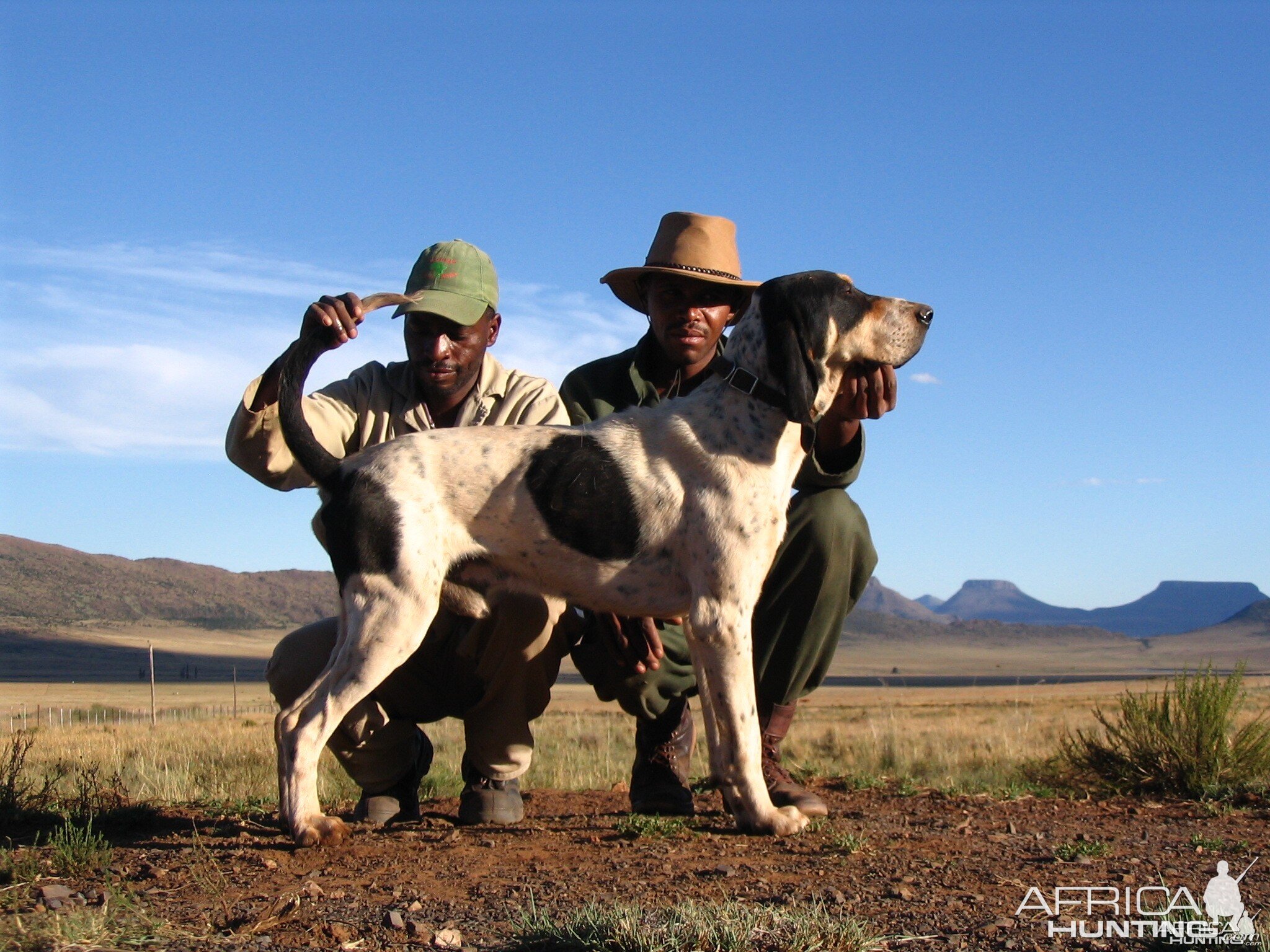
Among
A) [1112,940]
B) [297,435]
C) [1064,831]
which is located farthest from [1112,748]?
[297,435]

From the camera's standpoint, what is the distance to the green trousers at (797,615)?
538 centimetres

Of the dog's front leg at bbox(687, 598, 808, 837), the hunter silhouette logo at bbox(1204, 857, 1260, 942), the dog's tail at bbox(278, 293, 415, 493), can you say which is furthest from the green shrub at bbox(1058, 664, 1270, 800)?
the dog's tail at bbox(278, 293, 415, 493)

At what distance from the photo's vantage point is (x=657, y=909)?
3309mm

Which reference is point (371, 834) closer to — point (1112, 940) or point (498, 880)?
point (498, 880)

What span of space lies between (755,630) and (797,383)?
5.34 feet

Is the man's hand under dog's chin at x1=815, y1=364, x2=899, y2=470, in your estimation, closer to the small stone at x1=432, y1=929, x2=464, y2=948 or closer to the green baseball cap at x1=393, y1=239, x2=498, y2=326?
the green baseball cap at x1=393, y1=239, x2=498, y2=326

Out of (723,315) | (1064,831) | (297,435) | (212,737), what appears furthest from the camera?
(212,737)

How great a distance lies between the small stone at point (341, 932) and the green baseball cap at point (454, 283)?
274 cm

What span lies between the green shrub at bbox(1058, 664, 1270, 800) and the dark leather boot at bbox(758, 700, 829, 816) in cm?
196

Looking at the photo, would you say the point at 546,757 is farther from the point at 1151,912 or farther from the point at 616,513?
the point at 1151,912

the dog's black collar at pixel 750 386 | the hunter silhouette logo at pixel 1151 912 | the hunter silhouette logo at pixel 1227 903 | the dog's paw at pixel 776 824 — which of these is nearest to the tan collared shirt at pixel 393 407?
the dog's black collar at pixel 750 386

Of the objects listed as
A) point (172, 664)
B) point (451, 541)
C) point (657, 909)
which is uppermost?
point (451, 541)

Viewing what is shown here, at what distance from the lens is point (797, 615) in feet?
17.9

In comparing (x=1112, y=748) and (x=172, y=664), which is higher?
(x=1112, y=748)
